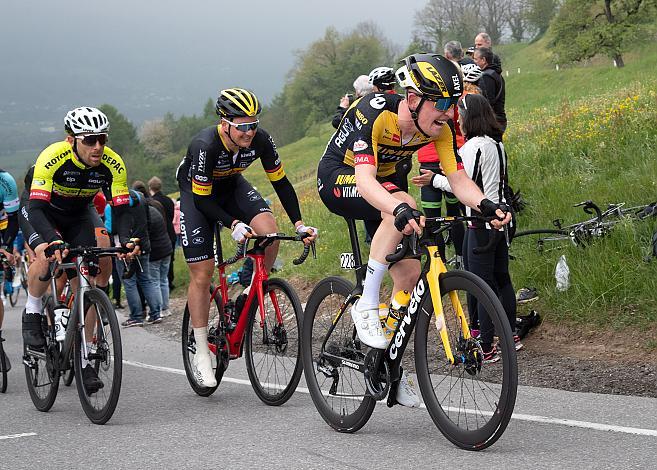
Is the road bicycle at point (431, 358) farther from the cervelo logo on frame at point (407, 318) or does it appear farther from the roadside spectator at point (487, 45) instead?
the roadside spectator at point (487, 45)

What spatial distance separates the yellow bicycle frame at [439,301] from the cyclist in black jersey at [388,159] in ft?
→ 0.89

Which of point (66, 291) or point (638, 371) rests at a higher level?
point (66, 291)

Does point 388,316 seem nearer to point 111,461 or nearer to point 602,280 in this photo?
point 111,461

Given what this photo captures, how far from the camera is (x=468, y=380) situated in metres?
5.24

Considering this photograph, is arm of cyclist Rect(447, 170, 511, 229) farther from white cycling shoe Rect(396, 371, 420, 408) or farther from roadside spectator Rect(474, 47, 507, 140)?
roadside spectator Rect(474, 47, 507, 140)

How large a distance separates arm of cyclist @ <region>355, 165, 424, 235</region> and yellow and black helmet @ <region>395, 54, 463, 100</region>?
1.81 ft

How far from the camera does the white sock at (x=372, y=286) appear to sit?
576 centimetres

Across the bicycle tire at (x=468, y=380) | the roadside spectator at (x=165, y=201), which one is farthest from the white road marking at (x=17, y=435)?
the roadside spectator at (x=165, y=201)

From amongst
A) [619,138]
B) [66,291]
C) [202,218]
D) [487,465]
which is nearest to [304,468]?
[487,465]

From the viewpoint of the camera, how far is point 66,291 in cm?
798

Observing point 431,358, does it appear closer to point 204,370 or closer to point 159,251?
point 204,370

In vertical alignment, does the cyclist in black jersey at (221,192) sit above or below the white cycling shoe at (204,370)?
above

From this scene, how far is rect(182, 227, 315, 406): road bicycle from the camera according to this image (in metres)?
7.10

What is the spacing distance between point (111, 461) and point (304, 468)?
4.23ft
